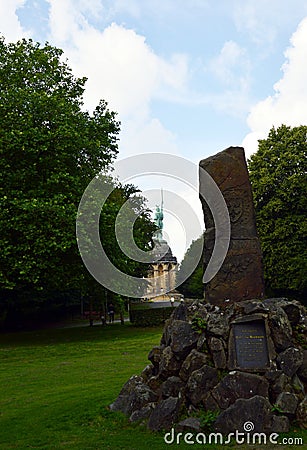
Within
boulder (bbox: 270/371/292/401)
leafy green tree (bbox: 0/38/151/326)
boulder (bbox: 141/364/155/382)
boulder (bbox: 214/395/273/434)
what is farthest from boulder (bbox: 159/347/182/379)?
leafy green tree (bbox: 0/38/151/326)

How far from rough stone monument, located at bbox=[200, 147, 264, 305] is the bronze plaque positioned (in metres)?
0.97

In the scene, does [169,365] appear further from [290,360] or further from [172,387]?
[290,360]

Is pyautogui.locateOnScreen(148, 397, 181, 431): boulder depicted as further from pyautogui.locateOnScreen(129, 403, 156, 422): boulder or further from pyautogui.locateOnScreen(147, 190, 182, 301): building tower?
pyautogui.locateOnScreen(147, 190, 182, 301): building tower

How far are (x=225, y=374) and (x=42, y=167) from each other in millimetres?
17158

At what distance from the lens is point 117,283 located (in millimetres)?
27969

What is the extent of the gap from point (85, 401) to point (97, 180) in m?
17.0

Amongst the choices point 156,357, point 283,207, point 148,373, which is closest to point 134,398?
point 148,373

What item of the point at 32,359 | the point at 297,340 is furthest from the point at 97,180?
the point at 297,340

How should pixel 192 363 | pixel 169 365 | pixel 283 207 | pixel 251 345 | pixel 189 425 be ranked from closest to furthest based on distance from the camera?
pixel 189 425
pixel 251 345
pixel 192 363
pixel 169 365
pixel 283 207

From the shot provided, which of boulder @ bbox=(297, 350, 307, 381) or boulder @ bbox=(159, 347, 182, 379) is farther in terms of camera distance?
boulder @ bbox=(159, 347, 182, 379)

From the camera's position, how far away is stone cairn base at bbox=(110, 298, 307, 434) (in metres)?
8.09

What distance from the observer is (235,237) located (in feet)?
34.3

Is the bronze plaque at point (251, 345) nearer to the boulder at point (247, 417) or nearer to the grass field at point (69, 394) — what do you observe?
the boulder at point (247, 417)

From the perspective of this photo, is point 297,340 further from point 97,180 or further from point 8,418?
point 97,180
